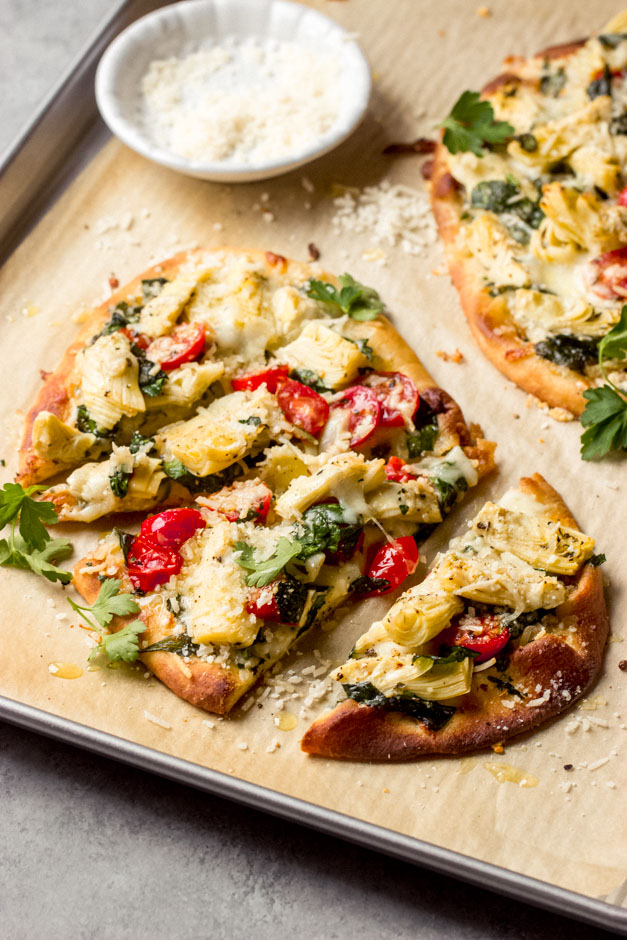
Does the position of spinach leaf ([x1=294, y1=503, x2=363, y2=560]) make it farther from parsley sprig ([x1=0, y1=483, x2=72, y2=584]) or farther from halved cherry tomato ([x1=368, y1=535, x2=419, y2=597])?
parsley sprig ([x1=0, y1=483, x2=72, y2=584])

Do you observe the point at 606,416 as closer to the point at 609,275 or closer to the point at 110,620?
the point at 609,275

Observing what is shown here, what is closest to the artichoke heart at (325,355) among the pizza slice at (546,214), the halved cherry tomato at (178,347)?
the halved cherry tomato at (178,347)

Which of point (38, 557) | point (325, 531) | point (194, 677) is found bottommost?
point (38, 557)

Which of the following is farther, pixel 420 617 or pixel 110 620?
pixel 110 620

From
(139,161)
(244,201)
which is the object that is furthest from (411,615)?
(139,161)

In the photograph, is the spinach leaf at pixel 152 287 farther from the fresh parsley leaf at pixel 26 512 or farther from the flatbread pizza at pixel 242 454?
the fresh parsley leaf at pixel 26 512

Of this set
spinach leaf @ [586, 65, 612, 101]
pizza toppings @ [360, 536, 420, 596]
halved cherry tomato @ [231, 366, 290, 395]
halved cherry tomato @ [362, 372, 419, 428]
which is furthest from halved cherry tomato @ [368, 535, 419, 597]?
spinach leaf @ [586, 65, 612, 101]

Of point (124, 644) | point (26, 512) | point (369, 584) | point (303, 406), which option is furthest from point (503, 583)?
point (26, 512)
